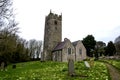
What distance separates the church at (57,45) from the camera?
6388 cm

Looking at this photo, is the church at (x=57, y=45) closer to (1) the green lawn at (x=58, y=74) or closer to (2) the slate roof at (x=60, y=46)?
(2) the slate roof at (x=60, y=46)

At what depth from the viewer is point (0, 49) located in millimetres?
51656

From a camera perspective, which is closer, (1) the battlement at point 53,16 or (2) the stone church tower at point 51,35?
(2) the stone church tower at point 51,35

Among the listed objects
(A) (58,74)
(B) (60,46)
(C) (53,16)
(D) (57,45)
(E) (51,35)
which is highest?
(C) (53,16)

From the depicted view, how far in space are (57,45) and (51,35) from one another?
3.80m

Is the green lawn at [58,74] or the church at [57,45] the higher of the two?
the church at [57,45]

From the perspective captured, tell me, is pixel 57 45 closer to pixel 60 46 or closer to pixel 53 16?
pixel 60 46

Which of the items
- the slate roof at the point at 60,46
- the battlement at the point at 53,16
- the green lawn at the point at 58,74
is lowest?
the green lawn at the point at 58,74

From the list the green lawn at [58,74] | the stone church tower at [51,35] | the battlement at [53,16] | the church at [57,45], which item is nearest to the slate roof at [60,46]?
the church at [57,45]

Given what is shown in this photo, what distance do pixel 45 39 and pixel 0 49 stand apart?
2165 cm

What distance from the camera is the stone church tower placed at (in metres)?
68.8

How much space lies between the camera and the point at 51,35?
224ft

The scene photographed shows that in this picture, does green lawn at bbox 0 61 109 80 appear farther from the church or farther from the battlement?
the battlement

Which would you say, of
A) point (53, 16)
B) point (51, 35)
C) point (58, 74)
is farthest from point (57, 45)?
point (58, 74)
